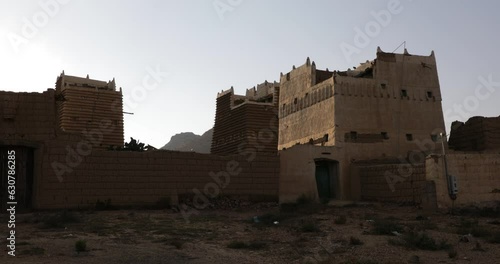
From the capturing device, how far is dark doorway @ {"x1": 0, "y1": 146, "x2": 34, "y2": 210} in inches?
542

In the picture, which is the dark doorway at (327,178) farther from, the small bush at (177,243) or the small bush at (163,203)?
the small bush at (177,243)

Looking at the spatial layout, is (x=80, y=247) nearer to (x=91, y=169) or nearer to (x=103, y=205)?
(x=103, y=205)

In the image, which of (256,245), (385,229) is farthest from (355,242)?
(256,245)

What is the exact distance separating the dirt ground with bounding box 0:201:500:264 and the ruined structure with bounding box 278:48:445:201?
6.98 metres

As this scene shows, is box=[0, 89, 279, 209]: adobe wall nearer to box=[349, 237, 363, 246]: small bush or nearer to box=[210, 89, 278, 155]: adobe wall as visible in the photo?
box=[349, 237, 363, 246]: small bush

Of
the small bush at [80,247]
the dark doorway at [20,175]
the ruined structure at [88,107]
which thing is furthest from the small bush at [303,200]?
the ruined structure at [88,107]

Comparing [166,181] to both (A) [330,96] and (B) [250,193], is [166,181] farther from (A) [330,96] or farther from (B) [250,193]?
(A) [330,96]

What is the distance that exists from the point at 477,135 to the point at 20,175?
64.3ft

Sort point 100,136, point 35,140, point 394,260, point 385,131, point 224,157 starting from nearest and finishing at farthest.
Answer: point 394,260
point 35,140
point 224,157
point 385,131
point 100,136

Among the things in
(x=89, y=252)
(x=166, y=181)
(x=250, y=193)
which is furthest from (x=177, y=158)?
(x=89, y=252)

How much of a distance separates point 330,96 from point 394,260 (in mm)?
15410

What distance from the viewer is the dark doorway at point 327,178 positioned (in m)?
21.4

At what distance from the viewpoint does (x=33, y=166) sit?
46.7ft

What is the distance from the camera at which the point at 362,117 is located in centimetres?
2244
